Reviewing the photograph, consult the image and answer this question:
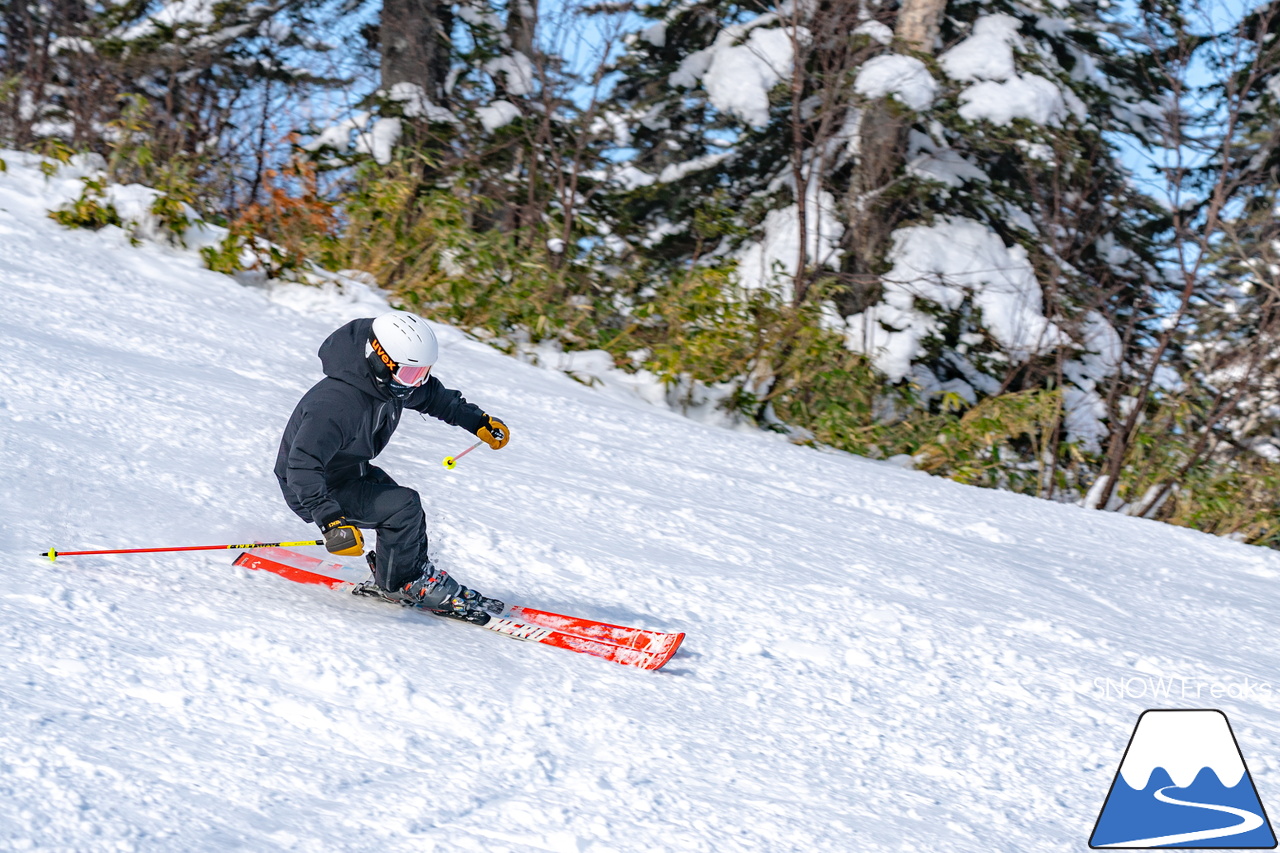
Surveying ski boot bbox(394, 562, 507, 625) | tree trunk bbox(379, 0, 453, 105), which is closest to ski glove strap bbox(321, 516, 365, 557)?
ski boot bbox(394, 562, 507, 625)

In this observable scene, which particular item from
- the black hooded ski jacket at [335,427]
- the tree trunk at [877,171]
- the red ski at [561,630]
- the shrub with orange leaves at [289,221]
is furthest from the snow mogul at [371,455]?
the tree trunk at [877,171]

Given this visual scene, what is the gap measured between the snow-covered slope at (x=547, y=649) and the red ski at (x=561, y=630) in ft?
0.29

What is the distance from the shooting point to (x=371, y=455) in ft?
11.3

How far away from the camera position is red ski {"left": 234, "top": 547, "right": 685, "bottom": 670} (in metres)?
3.26

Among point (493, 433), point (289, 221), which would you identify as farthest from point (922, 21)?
point (493, 433)

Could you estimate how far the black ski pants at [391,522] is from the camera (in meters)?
3.37

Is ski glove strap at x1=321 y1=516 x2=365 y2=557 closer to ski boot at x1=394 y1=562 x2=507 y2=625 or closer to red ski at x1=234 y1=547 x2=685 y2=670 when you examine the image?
ski boot at x1=394 y1=562 x2=507 y2=625

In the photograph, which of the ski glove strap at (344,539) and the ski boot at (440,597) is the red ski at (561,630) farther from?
the ski glove strap at (344,539)

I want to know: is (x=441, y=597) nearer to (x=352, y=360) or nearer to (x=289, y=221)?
(x=352, y=360)

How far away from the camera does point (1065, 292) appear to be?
9.74m

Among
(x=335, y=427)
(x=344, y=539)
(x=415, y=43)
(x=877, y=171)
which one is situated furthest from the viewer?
(x=415, y=43)

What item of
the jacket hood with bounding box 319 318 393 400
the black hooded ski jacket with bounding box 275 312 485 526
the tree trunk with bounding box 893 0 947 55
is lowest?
the black hooded ski jacket with bounding box 275 312 485 526

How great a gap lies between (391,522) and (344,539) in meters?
0.38

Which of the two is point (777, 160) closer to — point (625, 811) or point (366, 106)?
point (366, 106)
